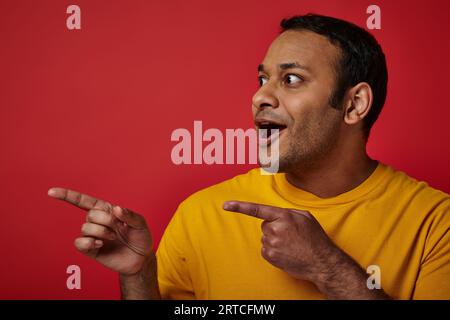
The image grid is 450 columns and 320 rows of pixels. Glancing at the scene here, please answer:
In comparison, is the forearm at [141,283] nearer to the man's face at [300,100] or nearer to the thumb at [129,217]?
the thumb at [129,217]

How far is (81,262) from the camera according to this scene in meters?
2.05

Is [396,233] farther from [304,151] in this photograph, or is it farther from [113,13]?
[113,13]

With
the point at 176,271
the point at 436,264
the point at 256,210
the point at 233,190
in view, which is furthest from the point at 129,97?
the point at 436,264

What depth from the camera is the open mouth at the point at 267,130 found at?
1.55 metres

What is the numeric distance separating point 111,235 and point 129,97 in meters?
0.86

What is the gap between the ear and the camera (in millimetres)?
1627

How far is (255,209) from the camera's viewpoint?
1.24 m

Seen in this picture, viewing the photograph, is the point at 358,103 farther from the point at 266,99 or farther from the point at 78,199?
the point at 78,199

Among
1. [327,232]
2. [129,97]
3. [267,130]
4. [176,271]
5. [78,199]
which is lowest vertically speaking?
[176,271]

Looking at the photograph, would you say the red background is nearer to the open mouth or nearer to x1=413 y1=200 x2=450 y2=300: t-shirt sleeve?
the open mouth

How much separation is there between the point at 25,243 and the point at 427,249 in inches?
50.4

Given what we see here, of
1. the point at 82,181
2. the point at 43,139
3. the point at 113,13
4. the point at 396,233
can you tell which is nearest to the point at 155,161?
the point at 82,181

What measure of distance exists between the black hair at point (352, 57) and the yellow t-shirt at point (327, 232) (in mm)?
222

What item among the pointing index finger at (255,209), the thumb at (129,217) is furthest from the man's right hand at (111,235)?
the pointing index finger at (255,209)
